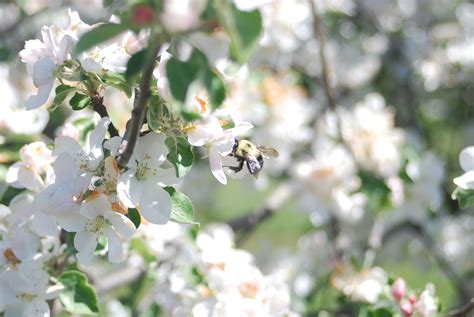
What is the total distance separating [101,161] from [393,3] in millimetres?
2472

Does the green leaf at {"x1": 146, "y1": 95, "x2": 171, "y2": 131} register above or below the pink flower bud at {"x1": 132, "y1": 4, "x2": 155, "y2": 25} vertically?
below

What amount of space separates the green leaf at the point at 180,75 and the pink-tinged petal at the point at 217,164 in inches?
11.4

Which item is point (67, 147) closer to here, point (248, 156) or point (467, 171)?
point (248, 156)

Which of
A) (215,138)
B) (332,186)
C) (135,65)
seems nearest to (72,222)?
(215,138)

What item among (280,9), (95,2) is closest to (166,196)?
(280,9)

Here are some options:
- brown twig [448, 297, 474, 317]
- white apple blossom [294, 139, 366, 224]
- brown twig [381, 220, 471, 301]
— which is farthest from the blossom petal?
brown twig [381, 220, 471, 301]

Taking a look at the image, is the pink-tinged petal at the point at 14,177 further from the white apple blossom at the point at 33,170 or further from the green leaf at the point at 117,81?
the green leaf at the point at 117,81

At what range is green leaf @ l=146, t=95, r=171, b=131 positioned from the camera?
1.20 meters

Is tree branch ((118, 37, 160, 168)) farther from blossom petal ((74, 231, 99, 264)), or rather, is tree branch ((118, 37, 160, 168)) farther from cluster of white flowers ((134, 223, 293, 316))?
cluster of white flowers ((134, 223, 293, 316))

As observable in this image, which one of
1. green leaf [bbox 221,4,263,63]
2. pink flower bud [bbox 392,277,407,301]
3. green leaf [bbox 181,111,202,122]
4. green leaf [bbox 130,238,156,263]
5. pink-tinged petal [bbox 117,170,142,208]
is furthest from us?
green leaf [bbox 130,238,156,263]

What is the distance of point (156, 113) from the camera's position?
121 centimetres

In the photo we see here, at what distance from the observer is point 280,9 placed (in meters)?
2.83

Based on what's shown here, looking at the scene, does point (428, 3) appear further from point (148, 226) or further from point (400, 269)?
point (148, 226)

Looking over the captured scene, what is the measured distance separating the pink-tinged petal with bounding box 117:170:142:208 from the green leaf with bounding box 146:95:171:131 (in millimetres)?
85
